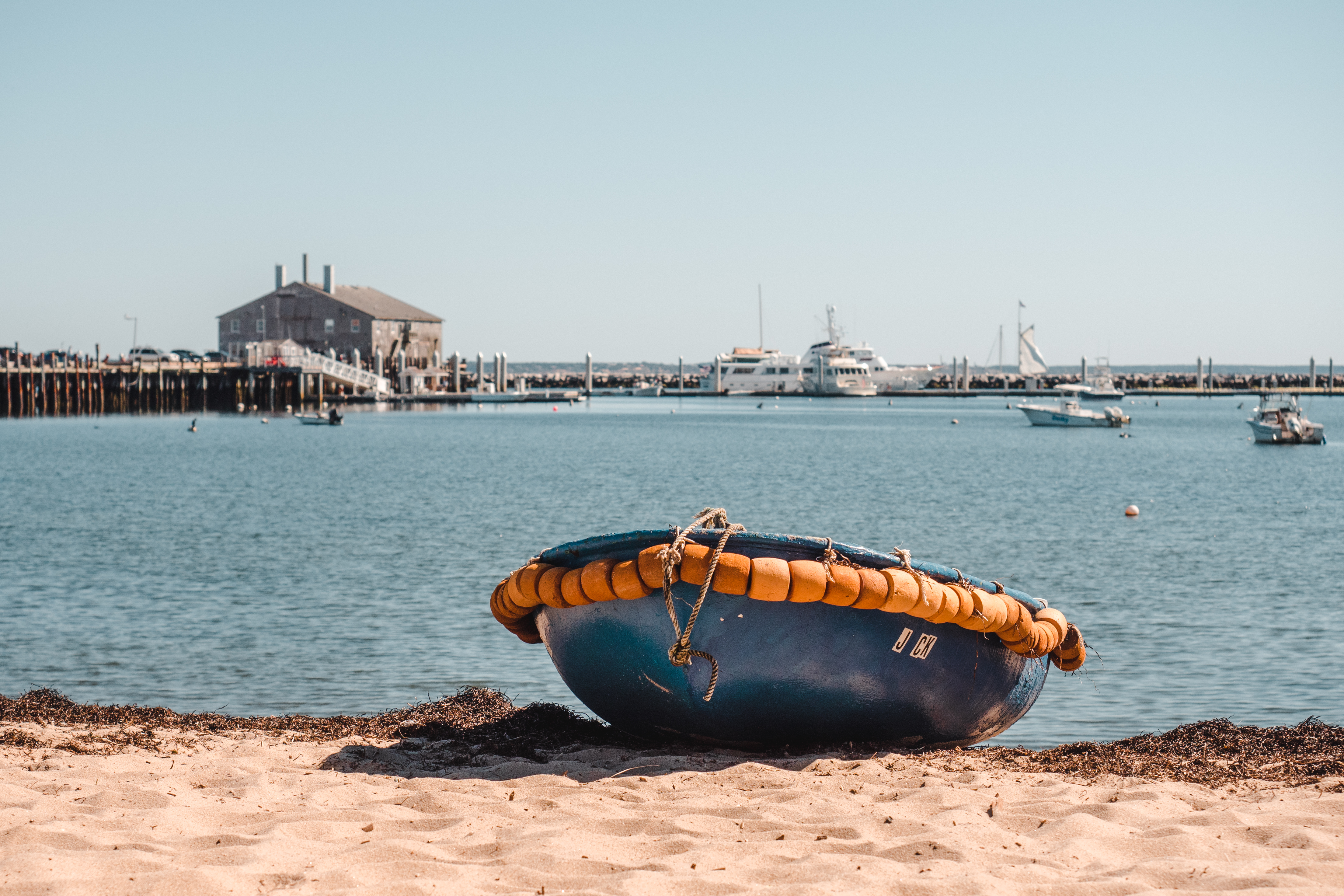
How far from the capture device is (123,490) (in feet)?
120

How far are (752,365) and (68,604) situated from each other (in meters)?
131

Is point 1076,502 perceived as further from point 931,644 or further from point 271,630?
point 931,644

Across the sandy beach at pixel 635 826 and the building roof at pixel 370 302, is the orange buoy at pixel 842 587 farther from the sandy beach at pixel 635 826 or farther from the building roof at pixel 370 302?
the building roof at pixel 370 302

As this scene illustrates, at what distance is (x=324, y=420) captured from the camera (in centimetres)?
7944

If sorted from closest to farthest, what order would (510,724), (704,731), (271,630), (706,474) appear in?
1. (704,731)
2. (510,724)
3. (271,630)
4. (706,474)

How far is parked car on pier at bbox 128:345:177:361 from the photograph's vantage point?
96250 millimetres

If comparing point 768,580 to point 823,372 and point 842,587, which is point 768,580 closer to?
point 842,587

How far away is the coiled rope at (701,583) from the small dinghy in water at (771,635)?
11mm

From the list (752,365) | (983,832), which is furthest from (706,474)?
(752,365)

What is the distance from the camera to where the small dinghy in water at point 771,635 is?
717cm

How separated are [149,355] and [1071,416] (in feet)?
224

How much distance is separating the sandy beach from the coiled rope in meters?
0.65

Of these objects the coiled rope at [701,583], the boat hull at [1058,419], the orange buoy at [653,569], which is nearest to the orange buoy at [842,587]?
the coiled rope at [701,583]

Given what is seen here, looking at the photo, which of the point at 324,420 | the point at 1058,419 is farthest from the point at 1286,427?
the point at 324,420
